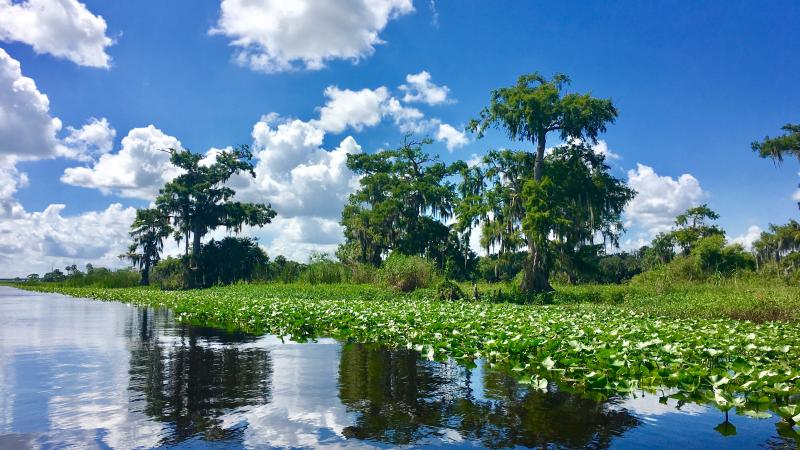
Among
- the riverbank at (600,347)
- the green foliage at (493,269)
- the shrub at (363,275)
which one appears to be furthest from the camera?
the green foliage at (493,269)

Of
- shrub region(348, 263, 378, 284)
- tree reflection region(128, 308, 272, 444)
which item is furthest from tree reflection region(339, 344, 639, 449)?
shrub region(348, 263, 378, 284)

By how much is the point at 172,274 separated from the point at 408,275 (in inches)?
1151

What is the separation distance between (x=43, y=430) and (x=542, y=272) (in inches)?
991

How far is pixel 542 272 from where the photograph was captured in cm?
2781

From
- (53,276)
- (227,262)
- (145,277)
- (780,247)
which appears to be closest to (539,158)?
(780,247)

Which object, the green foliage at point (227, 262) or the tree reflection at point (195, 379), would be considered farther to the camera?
the green foliage at point (227, 262)

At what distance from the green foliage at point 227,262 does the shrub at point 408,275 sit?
71.0 ft

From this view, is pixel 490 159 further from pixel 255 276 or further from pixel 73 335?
pixel 255 276

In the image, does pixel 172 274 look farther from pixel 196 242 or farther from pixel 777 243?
pixel 777 243

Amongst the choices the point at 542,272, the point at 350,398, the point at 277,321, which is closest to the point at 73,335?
the point at 277,321

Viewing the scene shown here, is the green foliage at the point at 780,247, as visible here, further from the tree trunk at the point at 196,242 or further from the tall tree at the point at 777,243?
the tree trunk at the point at 196,242

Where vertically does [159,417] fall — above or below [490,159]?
below

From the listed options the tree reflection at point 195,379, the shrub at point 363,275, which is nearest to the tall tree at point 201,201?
the shrub at point 363,275

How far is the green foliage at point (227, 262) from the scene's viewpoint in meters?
47.0
